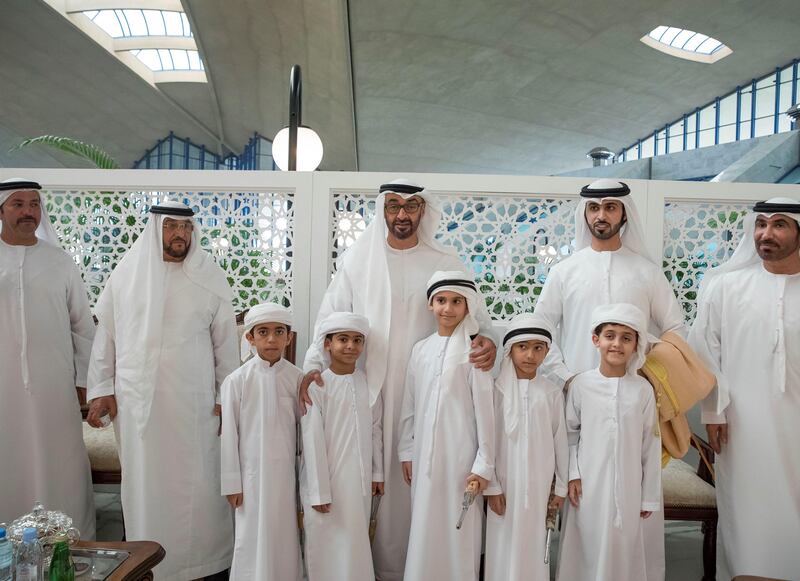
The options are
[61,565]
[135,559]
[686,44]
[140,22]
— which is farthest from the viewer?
[140,22]

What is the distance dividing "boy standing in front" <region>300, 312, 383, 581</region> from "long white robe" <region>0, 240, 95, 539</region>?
1.30m

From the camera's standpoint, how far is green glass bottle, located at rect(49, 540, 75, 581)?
197cm

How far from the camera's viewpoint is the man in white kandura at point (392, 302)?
2.90 meters

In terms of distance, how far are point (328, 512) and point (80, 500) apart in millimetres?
1402

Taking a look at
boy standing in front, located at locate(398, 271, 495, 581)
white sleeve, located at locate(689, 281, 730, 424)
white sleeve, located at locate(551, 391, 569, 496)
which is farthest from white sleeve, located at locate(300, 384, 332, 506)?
white sleeve, located at locate(689, 281, 730, 424)

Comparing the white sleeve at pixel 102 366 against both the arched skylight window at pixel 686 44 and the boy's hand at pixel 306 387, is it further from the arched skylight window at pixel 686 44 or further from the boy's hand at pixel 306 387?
the arched skylight window at pixel 686 44

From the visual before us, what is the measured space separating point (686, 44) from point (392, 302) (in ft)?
44.7

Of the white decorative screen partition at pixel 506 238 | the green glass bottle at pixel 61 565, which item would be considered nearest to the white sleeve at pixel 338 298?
the white decorative screen partition at pixel 506 238

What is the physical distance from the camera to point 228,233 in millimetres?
3963

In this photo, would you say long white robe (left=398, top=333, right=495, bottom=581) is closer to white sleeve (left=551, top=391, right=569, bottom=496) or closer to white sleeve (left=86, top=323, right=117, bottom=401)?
white sleeve (left=551, top=391, right=569, bottom=496)

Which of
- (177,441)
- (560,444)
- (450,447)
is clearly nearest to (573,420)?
(560,444)

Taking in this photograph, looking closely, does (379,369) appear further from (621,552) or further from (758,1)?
(758,1)

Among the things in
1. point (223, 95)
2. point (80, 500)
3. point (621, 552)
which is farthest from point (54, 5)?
point (621, 552)

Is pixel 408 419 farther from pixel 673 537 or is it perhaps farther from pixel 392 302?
pixel 673 537
